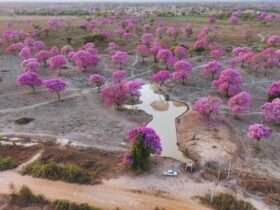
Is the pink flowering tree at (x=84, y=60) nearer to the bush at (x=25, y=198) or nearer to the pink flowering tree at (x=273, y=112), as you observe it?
the pink flowering tree at (x=273, y=112)

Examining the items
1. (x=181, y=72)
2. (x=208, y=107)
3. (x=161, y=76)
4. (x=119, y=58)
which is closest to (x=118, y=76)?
(x=161, y=76)

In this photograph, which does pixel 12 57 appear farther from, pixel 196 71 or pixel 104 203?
pixel 104 203

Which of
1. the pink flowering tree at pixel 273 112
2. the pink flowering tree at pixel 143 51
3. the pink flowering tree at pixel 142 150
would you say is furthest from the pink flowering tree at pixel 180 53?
the pink flowering tree at pixel 142 150

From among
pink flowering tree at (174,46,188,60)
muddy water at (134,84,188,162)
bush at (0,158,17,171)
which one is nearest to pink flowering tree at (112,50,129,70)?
muddy water at (134,84,188,162)

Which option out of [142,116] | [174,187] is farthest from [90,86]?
[174,187]

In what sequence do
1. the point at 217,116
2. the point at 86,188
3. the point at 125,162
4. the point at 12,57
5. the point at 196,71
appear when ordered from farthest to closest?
the point at 12,57
the point at 196,71
the point at 217,116
the point at 125,162
the point at 86,188
